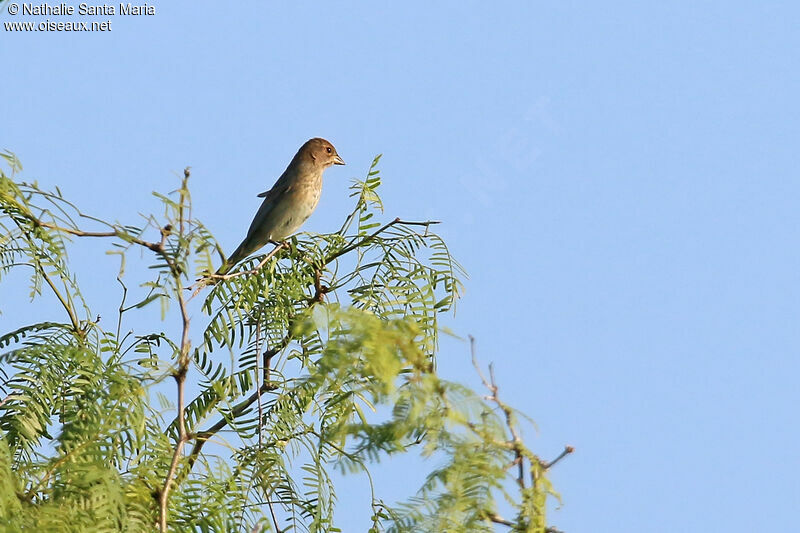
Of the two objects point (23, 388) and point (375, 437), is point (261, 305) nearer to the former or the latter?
point (23, 388)

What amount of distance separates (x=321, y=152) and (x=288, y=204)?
33.4 inches

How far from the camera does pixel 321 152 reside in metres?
9.54

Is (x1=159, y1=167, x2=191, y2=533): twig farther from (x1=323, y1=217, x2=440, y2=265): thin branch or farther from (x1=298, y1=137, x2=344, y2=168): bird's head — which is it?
(x1=298, y1=137, x2=344, y2=168): bird's head

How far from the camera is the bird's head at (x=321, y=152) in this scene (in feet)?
31.0

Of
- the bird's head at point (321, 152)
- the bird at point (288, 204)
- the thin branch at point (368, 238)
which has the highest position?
the bird's head at point (321, 152)

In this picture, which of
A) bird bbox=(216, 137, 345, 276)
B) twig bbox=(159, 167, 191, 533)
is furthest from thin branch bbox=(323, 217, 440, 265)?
bird bbox=(216, 137, 345, 276)

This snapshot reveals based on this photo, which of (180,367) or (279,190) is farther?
(279,190)

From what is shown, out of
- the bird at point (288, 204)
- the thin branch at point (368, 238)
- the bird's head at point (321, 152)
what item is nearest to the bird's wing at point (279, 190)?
the bird at point (288, 204)

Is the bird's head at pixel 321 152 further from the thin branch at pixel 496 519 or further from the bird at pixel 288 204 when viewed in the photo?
the thin branch at pixel 496 519

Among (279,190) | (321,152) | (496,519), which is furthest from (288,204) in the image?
(496,519)

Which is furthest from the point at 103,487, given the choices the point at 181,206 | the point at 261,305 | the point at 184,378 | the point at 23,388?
the point at 261,305

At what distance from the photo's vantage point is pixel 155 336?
12.7 feet

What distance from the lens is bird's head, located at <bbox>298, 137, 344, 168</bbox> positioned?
9.46 metres

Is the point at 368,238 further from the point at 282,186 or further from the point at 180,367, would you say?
the point at 282,186
